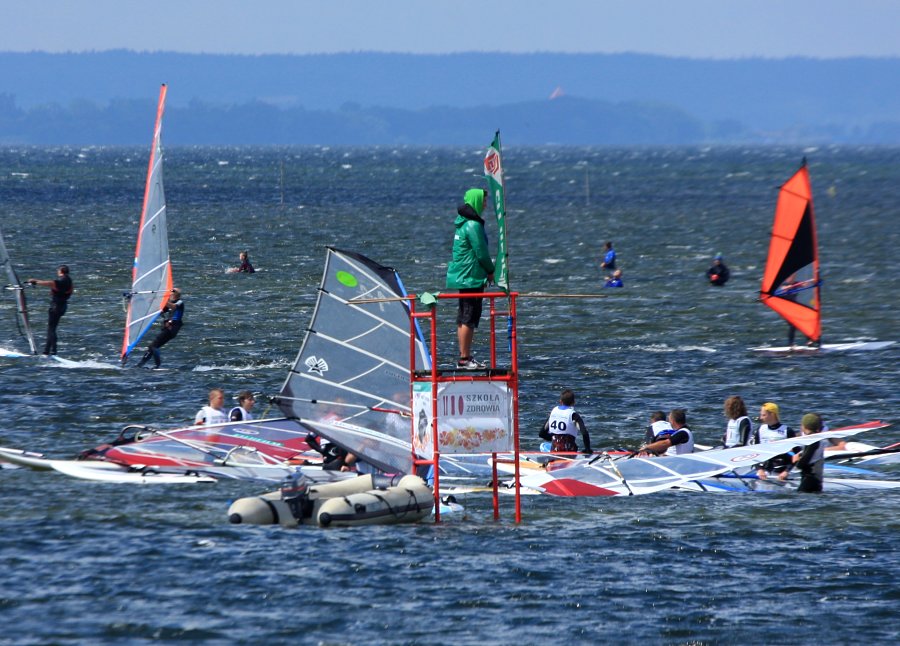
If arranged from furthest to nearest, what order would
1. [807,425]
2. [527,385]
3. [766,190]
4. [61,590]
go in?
[766,190] → [527,385] → [807,425] → [61,590]

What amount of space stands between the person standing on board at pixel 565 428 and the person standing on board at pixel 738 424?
233cm

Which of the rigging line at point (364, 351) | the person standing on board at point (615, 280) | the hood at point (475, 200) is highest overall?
the hood at point (475, 200)

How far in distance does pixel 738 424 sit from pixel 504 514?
440 centimetres

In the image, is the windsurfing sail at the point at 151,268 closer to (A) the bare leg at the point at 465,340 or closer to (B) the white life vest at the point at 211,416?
(B) the white life vest at the point at 211,416

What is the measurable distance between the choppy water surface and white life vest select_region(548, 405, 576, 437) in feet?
4.66

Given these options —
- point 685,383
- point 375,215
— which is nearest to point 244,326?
point 685,383

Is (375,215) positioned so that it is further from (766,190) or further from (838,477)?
(838,477)

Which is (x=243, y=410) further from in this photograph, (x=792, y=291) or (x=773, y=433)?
(x=792, y=291)

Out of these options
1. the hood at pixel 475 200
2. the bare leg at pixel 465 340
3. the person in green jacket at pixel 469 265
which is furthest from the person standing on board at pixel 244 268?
the hood at pixel 475 200

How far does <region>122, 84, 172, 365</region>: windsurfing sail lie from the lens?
→ 32.5 meters

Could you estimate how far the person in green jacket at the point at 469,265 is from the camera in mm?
19188

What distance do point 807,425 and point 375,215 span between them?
78.4m

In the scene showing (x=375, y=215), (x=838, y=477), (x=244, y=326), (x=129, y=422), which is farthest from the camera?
(x=375, y=215)

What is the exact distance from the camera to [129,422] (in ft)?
91.7
